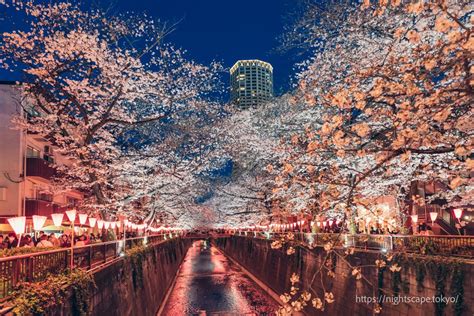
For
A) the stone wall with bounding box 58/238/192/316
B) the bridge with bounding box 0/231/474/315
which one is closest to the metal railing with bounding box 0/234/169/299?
the bridge with bounding box 0/231/474/315

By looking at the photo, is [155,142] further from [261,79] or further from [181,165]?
[261,79]

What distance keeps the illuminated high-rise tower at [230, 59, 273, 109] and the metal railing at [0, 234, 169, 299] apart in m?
35.5

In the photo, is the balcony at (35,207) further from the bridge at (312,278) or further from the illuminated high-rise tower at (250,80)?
the illuminated high-rise tower at (250,80)

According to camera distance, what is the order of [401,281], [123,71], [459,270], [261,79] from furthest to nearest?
[261,79], [123,71], [401,281], [459,270]

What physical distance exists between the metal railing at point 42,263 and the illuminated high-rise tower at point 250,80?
35486 millimetres

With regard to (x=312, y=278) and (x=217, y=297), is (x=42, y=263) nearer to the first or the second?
(x=312, y=278)

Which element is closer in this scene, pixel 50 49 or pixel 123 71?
pixel 50 49

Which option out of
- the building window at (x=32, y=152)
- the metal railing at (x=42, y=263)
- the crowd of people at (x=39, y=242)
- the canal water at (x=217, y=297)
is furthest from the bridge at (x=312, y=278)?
the building window at (x=32, y=152)

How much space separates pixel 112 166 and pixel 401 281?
574 inches

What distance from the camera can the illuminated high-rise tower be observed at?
168 feet

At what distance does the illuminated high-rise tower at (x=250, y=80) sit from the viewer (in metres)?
51.3

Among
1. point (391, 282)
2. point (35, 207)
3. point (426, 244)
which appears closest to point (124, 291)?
point (391, 282)

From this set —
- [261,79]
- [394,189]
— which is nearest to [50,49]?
[394,189]

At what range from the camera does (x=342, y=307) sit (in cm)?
1778
